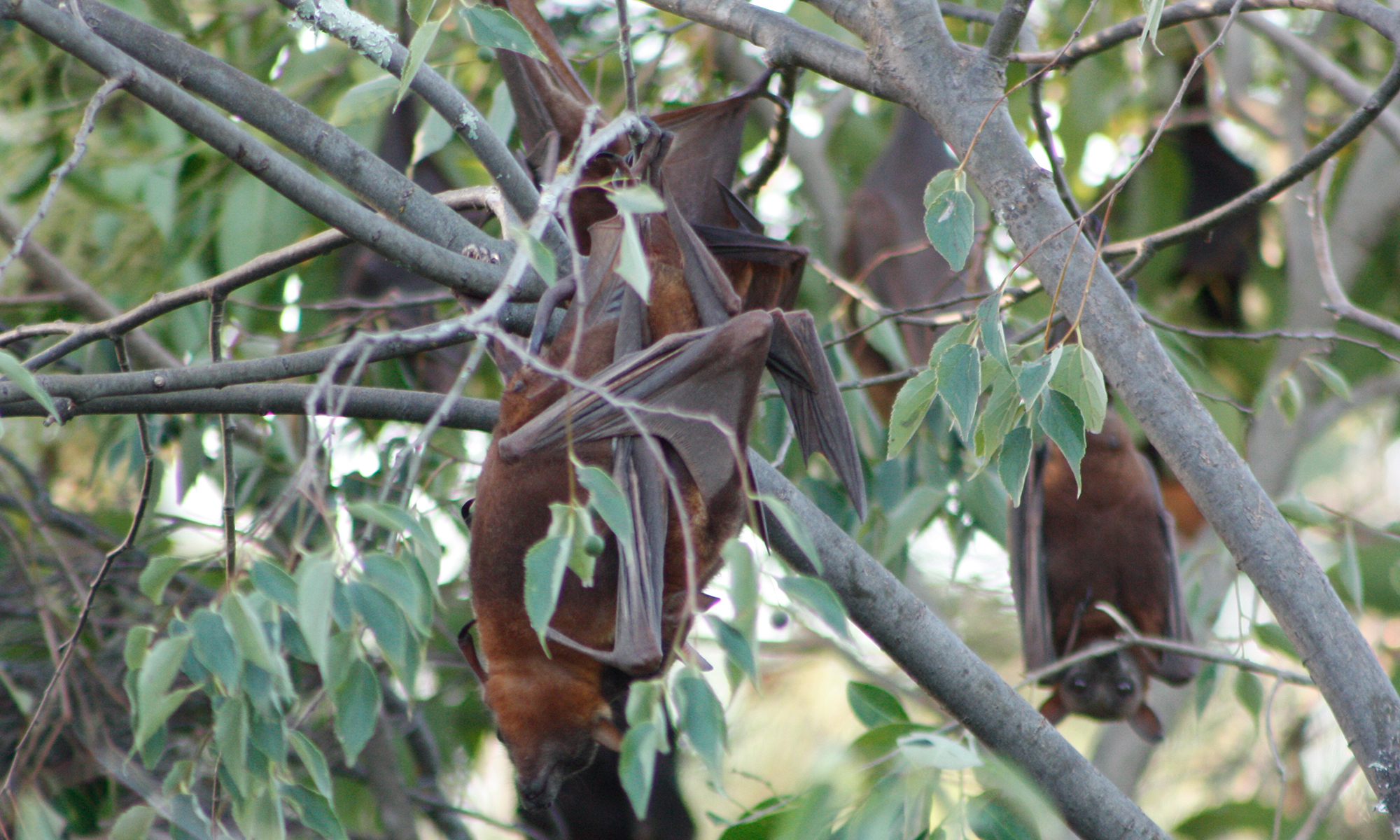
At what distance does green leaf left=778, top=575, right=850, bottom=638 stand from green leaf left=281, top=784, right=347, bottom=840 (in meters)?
0.77

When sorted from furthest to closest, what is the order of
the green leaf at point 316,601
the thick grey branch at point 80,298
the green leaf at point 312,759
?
1. the thick grey branch at point 80,298
2. the green leaf at point 312,759
3. the green leaf at point 316,601

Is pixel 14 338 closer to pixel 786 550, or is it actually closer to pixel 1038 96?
pixel 786 550

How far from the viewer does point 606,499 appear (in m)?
1.29

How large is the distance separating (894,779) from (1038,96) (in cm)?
139

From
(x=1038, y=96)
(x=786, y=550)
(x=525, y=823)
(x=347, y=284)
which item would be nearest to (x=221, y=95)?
(x=786, y=550)

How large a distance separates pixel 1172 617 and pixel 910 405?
259cm

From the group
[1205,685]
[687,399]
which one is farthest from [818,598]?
[1205,685]

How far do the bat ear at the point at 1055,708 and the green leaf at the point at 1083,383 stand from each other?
8.78ft

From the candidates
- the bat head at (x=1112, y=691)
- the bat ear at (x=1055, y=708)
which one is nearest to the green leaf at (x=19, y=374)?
the bat head at (x=1112, y=691)

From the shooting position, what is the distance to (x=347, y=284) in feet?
15.7

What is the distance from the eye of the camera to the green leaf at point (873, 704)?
1940mm

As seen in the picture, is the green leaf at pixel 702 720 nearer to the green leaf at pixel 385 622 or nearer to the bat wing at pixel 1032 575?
the green leaf at pixel 385 622

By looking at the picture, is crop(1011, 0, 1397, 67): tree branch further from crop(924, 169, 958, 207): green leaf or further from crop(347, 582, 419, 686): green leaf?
crop(347, 582, 419, 686): green leaf

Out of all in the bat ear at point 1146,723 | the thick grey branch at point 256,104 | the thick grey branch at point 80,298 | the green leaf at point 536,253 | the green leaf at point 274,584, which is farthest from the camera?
the bat ear at point 1146,723
